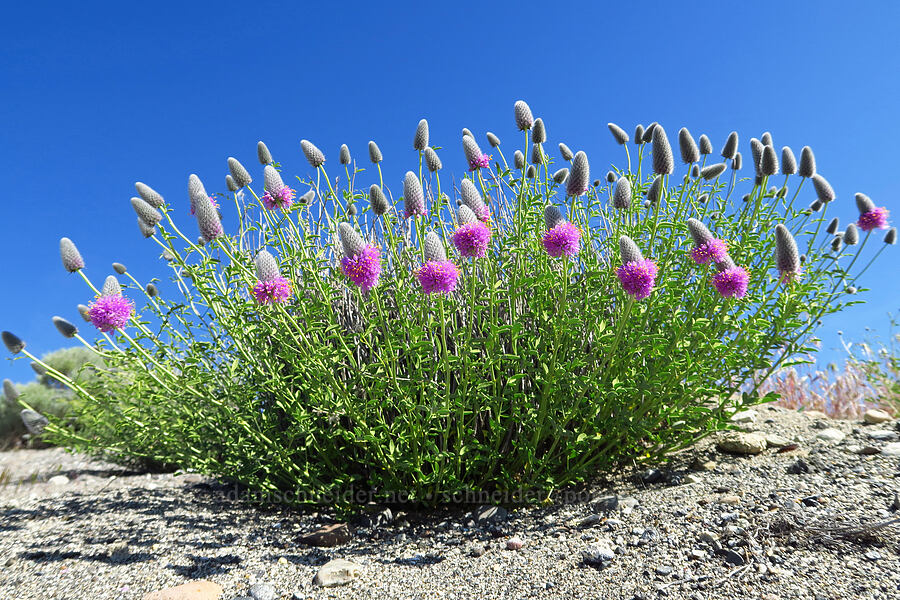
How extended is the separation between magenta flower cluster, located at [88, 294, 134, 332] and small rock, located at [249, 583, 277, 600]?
5.66 feet

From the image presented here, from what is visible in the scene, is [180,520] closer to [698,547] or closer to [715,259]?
[698,547]

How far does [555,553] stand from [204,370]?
2.65m

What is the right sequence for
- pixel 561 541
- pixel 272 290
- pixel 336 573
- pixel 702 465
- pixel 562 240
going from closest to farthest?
1. pixel 562 240
2. pixel 272 290
3. pixel 336 573
4. pixel 561 541
5. pixel 702 465

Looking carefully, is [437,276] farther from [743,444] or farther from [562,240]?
[743,444]

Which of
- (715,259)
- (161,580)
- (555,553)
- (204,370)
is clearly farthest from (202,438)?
(715,259)

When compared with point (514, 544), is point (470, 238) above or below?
above

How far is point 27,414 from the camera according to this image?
17.3ft

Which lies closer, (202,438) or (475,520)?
(475,520)

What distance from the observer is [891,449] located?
4637mm

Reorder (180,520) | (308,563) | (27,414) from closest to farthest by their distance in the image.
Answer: (308,563), (180,520), (27,414)

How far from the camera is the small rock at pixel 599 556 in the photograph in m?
3.25

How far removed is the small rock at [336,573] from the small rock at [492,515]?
98cm

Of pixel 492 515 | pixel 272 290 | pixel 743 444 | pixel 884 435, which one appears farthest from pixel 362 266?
pixel 884 435

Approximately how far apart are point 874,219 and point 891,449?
1771mm
